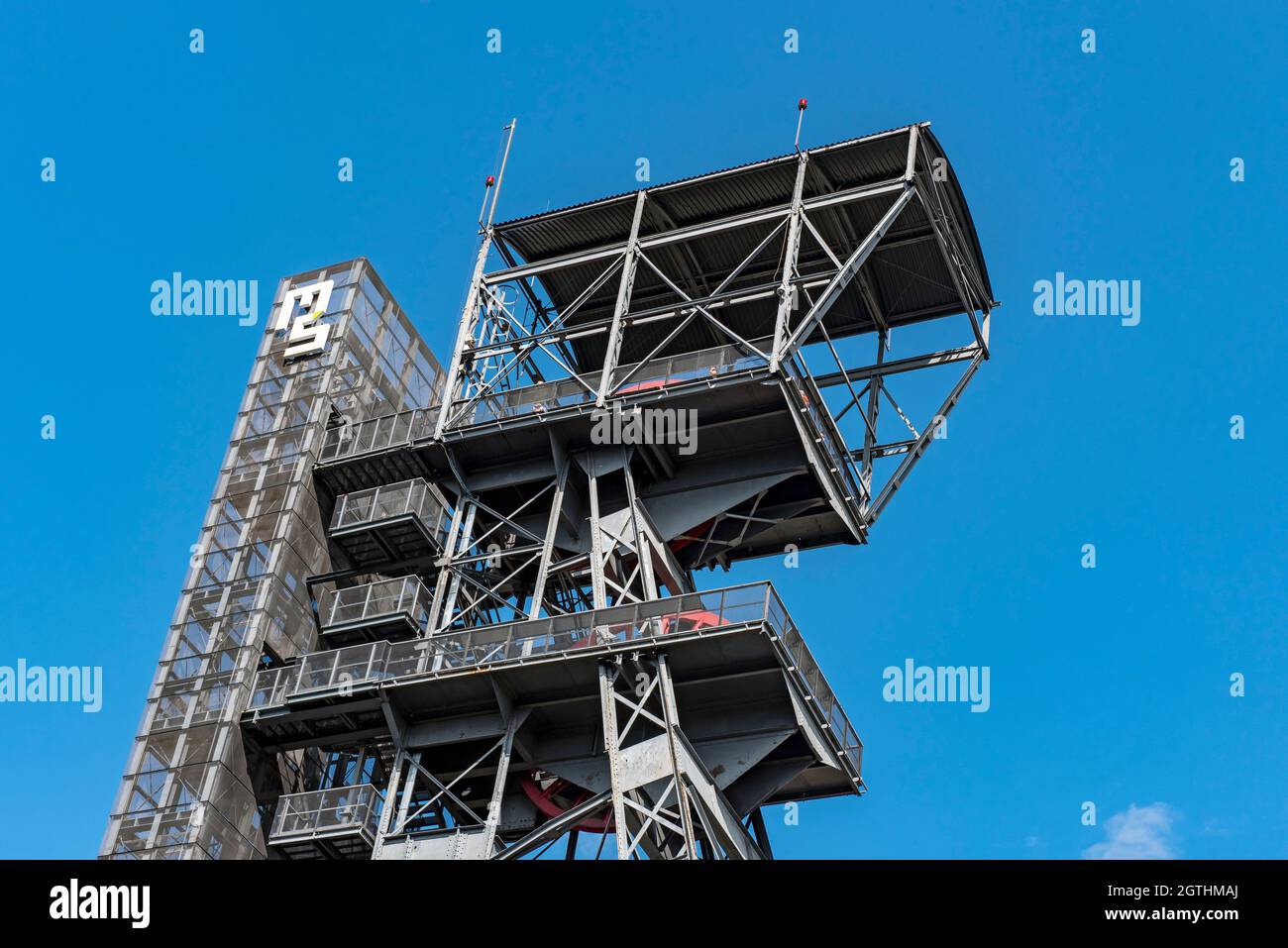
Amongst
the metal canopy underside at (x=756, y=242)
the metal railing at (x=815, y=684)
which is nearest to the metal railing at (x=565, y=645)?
the metal railing at (x=815, y=684)

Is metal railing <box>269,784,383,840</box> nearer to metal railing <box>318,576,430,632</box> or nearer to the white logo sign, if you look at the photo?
metal railing <box>318,576,430,632</box>

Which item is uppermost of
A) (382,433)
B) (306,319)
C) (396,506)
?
(306,319)

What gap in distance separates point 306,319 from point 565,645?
A: 20.8 meters

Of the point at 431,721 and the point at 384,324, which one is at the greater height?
the point at 384,324

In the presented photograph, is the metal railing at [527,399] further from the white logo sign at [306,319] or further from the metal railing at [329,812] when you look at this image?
the metal railing at [329,812]

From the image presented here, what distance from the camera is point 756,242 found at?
2014 inches

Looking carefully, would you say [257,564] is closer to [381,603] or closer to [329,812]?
[381,603]

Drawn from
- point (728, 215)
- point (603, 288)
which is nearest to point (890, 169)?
point (728, 215)

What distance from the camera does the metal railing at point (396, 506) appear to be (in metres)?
47.9

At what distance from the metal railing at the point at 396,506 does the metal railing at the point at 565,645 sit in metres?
4.91

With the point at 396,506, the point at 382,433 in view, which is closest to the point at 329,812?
the point at 396,506
